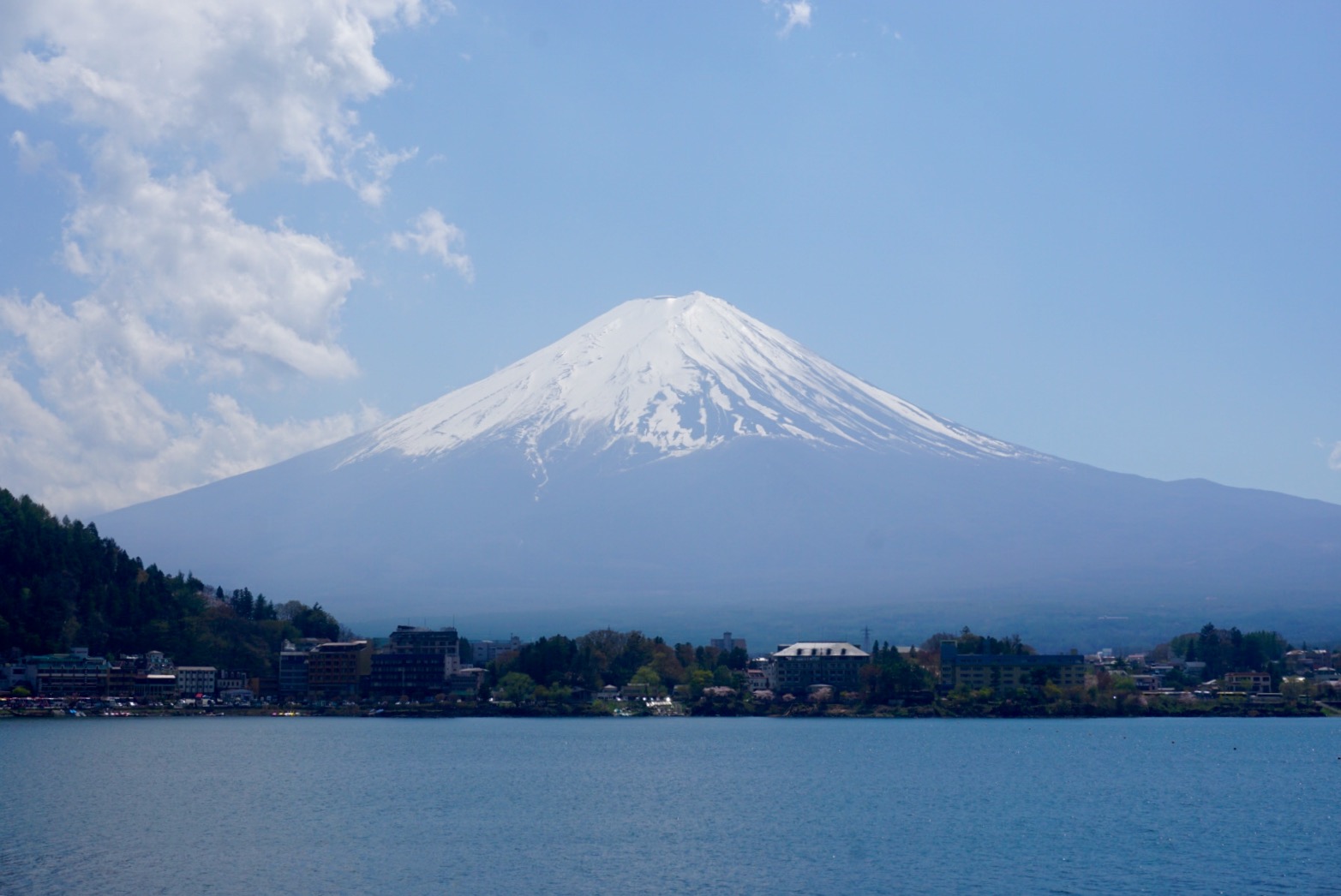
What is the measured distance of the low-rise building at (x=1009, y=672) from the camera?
84.0 meters

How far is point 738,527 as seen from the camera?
176875 mm

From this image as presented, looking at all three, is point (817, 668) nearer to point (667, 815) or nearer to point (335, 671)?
point (335, 671)

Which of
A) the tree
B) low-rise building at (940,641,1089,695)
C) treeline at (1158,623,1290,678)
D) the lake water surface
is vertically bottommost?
the lake water surface

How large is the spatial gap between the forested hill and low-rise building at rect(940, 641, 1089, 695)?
130ft

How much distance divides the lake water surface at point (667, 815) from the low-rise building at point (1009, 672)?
1941cm

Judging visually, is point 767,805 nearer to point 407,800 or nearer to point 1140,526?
point 407,800

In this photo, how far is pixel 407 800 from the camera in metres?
41.2

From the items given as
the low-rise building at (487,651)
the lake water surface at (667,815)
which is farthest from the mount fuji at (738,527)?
the lake water surface at (667,815)

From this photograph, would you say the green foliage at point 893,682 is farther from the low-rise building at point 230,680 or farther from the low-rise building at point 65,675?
the low-rise building at point 65,675

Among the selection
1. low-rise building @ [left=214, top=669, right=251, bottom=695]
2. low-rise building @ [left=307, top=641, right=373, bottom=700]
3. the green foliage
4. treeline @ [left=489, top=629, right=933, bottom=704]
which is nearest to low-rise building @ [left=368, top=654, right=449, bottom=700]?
low-rise building @ [left=307, top=641, right=373, bottom=700]

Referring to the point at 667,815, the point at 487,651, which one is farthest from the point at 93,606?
the point at 667,815

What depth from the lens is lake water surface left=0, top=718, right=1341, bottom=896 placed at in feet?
97.1

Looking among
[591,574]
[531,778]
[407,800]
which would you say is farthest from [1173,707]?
[591,574]

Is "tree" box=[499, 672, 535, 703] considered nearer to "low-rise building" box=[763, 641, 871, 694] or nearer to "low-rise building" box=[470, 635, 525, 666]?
"low-rise building" box=[763, 641, 871, 694]
